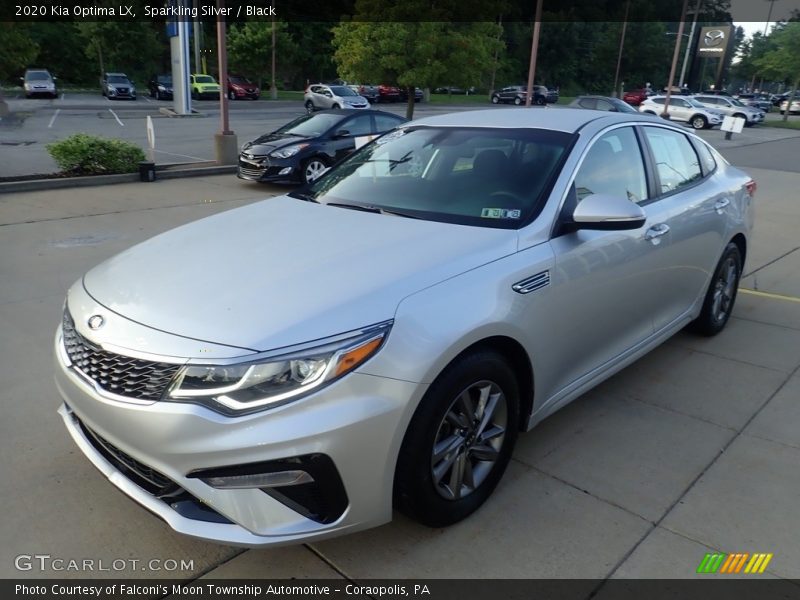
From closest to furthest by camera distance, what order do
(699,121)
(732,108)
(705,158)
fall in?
(705,158) → (699,121) → (732,108)

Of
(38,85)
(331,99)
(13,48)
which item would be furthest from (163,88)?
(13,48)

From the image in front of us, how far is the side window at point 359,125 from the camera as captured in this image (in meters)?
12.0

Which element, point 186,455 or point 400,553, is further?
point 400,553

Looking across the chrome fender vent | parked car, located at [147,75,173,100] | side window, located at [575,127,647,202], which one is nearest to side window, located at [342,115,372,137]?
side window, located at [575,127,647,202]

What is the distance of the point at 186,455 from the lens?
6.85ft

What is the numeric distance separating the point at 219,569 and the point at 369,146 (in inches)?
104

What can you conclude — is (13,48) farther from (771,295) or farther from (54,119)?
(771,295)

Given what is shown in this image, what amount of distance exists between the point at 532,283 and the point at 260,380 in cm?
125

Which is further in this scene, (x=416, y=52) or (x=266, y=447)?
(x=416, y=52)

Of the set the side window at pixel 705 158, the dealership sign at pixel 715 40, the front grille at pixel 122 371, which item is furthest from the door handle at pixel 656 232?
the dealership sign at pixel 715 40

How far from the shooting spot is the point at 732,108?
36.2 m

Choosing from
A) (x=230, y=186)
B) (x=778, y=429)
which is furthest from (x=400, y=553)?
(x=230, y=186)

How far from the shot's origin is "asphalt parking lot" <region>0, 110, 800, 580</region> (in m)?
2.53

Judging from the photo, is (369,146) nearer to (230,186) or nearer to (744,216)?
(744,216)
